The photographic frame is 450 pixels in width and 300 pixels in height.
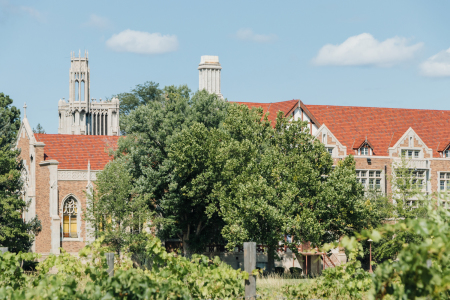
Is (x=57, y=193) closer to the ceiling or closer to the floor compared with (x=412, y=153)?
closer to the floor

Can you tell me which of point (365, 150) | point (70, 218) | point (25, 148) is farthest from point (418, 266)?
point (25, 148)

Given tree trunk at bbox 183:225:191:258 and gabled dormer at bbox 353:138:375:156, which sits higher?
gabled dormer at bbox 353:138:375:156

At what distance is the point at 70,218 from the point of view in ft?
152

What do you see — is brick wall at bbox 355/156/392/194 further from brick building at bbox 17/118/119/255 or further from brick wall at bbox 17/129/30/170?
brick wall at bbox 17/129/30/170

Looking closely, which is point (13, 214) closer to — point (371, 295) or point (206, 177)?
point (206, 177)

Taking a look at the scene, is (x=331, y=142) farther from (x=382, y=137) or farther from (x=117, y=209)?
(x=117, y=209)

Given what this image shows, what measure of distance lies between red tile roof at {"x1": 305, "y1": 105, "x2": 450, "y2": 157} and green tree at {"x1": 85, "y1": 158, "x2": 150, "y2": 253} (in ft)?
60.1

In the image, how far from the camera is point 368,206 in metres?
35.7

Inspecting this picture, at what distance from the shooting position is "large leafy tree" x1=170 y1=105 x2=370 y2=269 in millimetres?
33938

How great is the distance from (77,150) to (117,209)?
11.1 metres

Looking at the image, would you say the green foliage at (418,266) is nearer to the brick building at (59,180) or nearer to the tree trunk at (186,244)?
the tree trunk at (186,244)

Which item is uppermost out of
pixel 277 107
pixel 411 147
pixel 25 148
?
pixel 277 107

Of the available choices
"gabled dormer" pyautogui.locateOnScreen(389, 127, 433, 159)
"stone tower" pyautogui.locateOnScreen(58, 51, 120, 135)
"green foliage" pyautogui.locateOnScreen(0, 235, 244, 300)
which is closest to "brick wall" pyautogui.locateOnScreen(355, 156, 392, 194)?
"gabled dormer" pyautogui.locateOnScreen(389, 127, 433, 159)

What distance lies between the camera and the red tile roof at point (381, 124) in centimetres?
5206
